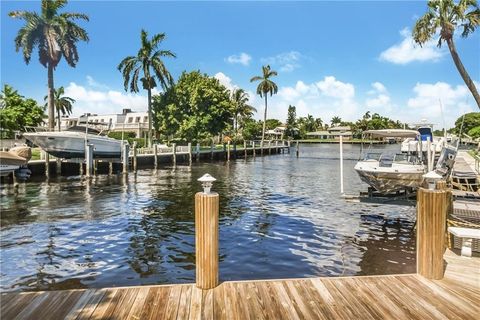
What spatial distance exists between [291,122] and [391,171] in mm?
122466

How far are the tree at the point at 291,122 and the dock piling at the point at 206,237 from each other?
12886cm

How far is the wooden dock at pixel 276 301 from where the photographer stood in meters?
4.55

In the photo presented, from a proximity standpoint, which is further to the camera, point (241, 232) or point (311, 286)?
point (241, 232)

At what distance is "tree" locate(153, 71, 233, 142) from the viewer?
1922 inches

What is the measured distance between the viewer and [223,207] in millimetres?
17328

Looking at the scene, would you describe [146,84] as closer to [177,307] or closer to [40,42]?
[40,42]

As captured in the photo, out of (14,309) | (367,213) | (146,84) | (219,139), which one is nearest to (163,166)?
(146,84)

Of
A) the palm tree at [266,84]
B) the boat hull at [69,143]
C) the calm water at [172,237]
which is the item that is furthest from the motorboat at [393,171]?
the palm tree at [266,84]

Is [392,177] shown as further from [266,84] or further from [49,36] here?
[266,84]

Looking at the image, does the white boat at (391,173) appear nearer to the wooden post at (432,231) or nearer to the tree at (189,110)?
the wooden post at (432,231)

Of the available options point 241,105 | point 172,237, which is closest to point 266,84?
point 241,105

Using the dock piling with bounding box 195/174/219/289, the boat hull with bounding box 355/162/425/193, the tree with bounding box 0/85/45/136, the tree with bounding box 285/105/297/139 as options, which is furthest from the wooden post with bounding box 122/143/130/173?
the tree with bounding box 285/105/297/139

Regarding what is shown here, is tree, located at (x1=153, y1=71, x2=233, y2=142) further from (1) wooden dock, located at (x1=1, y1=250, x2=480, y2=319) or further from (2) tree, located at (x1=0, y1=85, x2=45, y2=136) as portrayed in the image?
(1) wooden dock, located at (x1=1, y1=250, x2=480, y2=319)

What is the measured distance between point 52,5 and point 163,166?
21.7 meters
